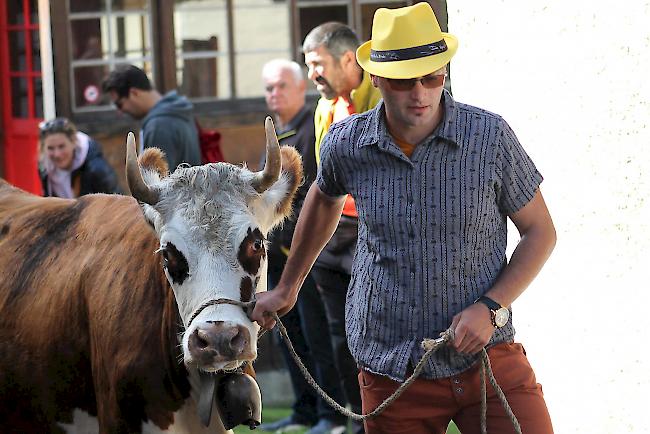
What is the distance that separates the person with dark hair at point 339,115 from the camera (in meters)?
6.65

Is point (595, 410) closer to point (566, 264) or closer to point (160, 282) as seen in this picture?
point (566, 264)

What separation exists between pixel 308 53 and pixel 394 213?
122 inches

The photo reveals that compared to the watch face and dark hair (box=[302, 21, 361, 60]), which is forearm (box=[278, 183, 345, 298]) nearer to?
the watch face

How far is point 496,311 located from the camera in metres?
3.75

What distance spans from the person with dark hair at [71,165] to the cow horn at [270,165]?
3.52 m

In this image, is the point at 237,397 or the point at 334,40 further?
the point at 334,40

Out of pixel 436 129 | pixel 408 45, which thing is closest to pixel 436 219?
pixel 436 129

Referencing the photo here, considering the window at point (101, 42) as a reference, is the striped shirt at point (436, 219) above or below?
below

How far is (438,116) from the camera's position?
3873mm

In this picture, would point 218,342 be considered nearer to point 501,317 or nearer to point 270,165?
point 270,165

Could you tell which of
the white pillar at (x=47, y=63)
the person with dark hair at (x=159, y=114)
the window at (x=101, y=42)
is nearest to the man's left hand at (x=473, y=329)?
the person with dark hair at (x=159, y=114)

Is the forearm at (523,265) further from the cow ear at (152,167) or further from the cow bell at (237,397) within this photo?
the cow ear at (152,167)

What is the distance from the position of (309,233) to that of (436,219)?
0.52 m

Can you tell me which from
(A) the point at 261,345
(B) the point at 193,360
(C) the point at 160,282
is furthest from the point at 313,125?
(B) the point at 193,360
